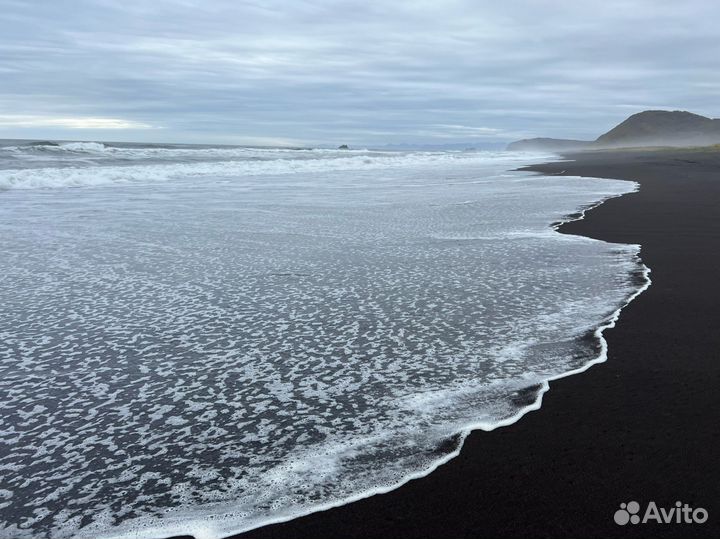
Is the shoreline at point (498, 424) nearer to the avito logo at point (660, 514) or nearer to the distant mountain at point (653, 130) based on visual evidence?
the avito logo at point (660, 514)

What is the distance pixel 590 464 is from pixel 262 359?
6.96ft

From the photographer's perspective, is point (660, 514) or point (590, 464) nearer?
point (660, 514)

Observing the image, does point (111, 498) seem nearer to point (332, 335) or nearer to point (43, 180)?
point (332, 335)

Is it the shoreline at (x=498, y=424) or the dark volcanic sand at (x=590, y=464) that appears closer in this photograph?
the dark volcanic sand at (x=590, y=464)

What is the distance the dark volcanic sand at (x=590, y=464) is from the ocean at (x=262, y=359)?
0.14 m

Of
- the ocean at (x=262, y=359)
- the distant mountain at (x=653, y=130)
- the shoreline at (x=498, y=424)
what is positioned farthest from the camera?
the distant mountain at (x=653, y=130)

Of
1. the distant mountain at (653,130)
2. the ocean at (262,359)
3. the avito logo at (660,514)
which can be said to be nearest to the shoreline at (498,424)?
the ocean at (262,359)

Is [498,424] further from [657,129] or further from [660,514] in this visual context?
[657,129]

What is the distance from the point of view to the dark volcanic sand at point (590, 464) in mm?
2201

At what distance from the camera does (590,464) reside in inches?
101

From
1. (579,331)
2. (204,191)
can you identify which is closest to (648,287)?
(579,331)

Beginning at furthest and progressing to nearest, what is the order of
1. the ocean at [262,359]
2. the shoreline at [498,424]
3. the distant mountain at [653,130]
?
the distant mountain at [653,130] → the ocean at [262,359] → the shoreline at [498,424]

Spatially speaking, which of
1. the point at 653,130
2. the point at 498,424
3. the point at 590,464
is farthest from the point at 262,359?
the point at 653,130

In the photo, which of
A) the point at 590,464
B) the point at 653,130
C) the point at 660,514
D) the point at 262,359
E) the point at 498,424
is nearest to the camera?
the point at 660,514
